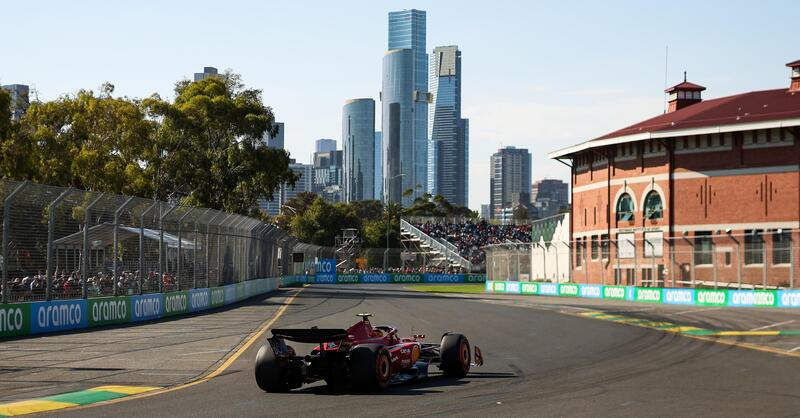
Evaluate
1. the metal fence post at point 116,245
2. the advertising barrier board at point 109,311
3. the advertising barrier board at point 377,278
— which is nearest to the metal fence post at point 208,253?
the advertising barrier board at point 109,311

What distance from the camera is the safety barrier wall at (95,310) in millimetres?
23156

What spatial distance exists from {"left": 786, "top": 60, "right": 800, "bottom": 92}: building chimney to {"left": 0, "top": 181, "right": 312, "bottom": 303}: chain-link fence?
42019 mm

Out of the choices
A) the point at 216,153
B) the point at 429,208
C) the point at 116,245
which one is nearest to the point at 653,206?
the point at 216,153

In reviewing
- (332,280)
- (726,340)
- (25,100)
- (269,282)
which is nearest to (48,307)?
(726,340)

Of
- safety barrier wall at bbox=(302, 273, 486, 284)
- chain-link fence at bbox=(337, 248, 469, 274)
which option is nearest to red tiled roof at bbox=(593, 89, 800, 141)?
safety barrier wall at bbox=(302, 273, 486, 284)

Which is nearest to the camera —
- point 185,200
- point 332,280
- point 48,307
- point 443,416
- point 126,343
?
point 443,416

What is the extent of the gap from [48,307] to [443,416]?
630 inches

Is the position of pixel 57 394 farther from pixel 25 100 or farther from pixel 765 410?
pixel 25 100

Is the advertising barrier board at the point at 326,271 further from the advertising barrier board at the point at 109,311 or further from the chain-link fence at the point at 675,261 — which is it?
the advertising barrier board at the point at 109,311

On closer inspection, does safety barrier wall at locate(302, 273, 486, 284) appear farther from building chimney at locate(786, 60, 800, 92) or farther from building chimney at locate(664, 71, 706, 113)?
building chimney at locate(786, 60, 800, 92)

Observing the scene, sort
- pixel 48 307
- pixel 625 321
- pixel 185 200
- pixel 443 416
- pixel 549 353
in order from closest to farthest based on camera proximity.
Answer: pixel 443 416 < pixel 549 353 < pixel 48 307 < pixel 625 321 < pixel 185 200

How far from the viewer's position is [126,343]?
21.2m

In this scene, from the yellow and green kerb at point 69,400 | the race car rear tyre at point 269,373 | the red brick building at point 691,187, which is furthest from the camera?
the red brick building at point 691,187

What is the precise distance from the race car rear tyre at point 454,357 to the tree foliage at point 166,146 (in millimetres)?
47482
